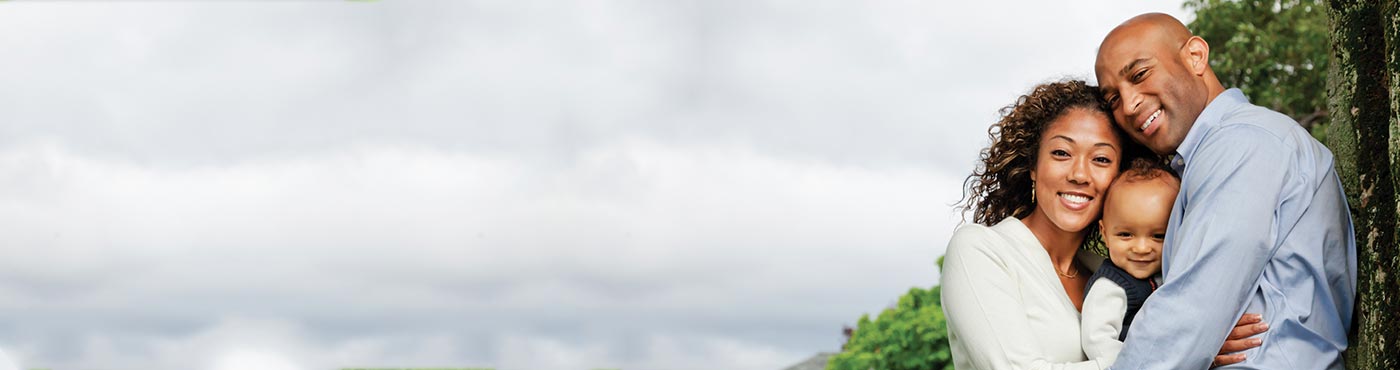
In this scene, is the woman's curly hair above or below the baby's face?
above

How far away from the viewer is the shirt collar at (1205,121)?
3.75 metres

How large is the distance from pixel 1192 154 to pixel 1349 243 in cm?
53

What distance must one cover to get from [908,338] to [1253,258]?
1115 centimetres

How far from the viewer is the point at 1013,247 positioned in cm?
413

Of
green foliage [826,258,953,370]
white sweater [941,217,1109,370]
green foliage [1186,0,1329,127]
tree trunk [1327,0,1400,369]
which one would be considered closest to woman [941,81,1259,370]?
white sweater [941,217,1109,370]

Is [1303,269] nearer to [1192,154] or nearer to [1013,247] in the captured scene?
[1192,154]

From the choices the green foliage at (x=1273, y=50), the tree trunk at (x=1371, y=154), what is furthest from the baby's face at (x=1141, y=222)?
the green foliage at (x=1273, y=50)

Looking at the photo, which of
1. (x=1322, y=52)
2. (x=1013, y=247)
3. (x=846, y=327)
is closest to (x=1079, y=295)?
(x=1013, y=247)

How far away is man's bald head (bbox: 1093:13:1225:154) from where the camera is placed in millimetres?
3877

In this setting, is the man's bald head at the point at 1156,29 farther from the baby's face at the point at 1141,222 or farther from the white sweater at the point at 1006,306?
the white sweater at the point at 1006,306

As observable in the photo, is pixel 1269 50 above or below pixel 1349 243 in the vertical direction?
above

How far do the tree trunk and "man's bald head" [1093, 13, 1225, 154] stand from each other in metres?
0.39

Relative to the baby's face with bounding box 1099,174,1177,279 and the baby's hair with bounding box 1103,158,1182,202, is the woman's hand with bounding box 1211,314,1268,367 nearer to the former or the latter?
the baby's face with bounding box 1099,174,1177,279

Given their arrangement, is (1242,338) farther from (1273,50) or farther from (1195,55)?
(1273,50)
